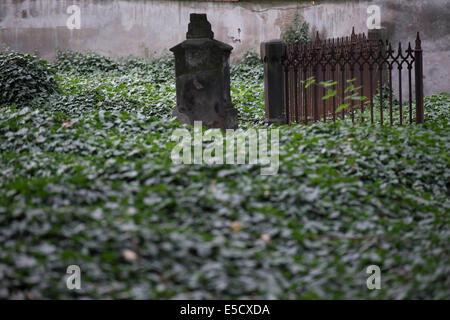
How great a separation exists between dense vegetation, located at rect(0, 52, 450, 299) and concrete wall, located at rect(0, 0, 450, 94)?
8.38 m

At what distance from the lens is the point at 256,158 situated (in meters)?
5.24

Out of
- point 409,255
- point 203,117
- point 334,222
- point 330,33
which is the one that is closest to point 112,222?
point 334,222

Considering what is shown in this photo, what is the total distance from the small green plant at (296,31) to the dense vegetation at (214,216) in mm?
10830

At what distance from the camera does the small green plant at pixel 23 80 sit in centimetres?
1019

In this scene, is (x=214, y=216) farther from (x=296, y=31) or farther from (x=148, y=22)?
(x=296, y=31)

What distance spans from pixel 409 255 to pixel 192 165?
222cm

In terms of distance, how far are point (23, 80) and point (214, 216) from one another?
787cm

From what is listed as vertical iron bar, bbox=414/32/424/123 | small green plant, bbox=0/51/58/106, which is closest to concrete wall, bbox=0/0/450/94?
small green plant, bbox=0/51/58/106

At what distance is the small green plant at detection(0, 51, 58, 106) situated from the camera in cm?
1019

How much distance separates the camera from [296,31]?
16.8 meters

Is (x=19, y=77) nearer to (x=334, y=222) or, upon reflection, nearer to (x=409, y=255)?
(x=334, y=222)

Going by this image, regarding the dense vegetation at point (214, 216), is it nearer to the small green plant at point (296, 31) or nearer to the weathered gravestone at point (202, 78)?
the weathered gravestone at point (202, 78)

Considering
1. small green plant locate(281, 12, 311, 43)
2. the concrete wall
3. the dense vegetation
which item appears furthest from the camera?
small green plant locate(281, 12, 311, 43)

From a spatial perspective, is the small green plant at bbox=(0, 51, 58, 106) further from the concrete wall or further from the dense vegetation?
the concrete wall
